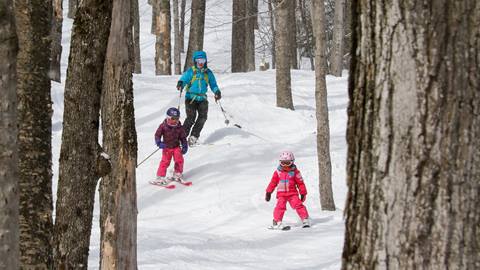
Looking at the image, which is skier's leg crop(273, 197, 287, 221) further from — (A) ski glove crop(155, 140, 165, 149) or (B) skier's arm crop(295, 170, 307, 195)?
(A) ski glove crop(155, 140, 165, 149)

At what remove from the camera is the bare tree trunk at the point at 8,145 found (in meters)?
2.03

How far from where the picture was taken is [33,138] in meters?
4.02

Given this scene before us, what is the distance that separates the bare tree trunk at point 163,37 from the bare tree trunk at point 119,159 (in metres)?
13.4

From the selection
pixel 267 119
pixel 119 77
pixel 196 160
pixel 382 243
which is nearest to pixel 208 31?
pixel 267 119

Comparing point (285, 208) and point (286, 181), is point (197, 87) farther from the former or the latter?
point (285, 208)

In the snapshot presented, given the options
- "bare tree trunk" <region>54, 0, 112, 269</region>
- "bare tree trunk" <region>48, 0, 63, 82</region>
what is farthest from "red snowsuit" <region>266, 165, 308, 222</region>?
"bare tree trunk" <region>54, 0, 112, 269</region>

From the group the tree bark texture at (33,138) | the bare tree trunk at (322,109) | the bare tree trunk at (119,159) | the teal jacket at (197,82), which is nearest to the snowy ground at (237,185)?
the bare tree trunk at (322,109)

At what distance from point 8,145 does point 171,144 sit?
35.1 ft

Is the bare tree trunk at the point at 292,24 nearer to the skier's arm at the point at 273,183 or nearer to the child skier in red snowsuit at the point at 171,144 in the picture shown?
the child skier in red snowsuit at the point at 171,144

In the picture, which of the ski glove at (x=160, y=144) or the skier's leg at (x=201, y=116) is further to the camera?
the skier's leg at (x=201, y=116)

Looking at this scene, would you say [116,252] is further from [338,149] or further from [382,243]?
[338,149]

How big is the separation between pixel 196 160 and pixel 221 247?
4.69m

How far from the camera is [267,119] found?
16.5 metres

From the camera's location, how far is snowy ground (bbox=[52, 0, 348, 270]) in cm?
876
